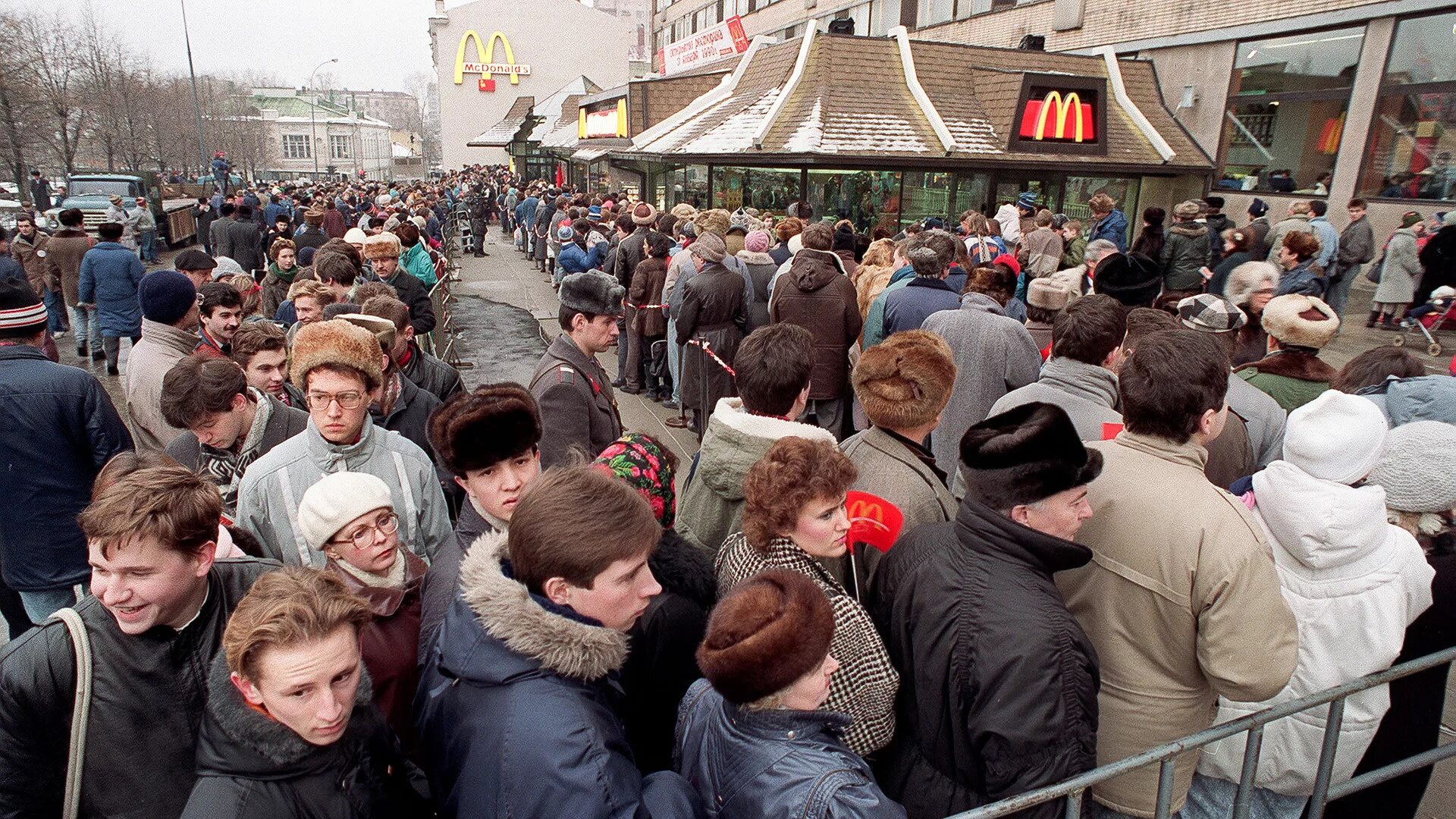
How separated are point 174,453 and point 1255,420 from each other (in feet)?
15.4

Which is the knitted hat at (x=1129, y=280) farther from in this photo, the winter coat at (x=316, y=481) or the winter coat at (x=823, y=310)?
the winter coat at (x=316, y=481)

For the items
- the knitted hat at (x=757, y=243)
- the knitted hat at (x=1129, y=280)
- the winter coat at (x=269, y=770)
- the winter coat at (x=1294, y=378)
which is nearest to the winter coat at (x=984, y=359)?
the knitted hat at (x=1129, y=280)

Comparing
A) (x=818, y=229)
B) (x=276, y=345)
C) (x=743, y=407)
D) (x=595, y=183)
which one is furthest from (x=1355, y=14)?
(x=595, y=183)

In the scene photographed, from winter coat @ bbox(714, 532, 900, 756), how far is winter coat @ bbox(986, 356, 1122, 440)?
1617 millimetres

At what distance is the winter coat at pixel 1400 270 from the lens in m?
10.6

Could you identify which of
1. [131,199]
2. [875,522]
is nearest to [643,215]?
[875,522]

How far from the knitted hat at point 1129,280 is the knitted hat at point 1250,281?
545 mm

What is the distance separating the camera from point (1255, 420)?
3.53 metres

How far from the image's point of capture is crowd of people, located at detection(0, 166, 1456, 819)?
1.67 meters

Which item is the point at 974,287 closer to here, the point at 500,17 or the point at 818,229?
the point at 818,229

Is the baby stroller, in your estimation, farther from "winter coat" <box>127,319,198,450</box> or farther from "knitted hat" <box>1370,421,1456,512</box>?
"winter coat" <box>127,319,198,450</box>

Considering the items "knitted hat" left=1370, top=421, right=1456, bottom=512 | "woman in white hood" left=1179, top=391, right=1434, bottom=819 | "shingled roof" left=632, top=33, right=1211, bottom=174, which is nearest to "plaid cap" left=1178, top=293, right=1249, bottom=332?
"knitted hat" left=1370, top=421, right=1456, bottom=512

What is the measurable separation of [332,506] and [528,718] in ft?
3.69

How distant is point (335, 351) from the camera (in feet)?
10.0
